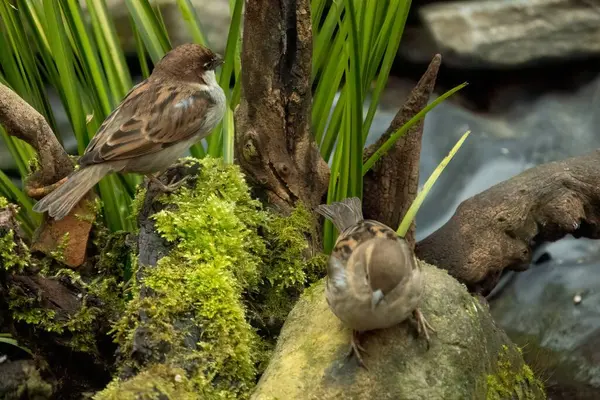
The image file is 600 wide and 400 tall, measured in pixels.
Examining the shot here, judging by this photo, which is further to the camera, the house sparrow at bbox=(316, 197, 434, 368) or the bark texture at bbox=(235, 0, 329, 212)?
the bark texture at bbox=(235, 0, 329, 212)

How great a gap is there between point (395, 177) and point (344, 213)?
79 cm

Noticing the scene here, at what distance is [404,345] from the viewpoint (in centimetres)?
221

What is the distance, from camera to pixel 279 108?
294cm

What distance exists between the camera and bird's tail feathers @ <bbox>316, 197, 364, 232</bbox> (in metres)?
2.68

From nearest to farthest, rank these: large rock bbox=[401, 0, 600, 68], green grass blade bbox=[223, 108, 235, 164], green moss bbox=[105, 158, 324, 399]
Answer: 1. green moss bbox=[105, 158, 324, 399]
2. green grass blade bbox=[223, 108, 235, 164]
3. large rock bbox=[401, 0, 600, 68]

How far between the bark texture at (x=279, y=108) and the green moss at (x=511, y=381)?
114 cm

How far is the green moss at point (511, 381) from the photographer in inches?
92.1

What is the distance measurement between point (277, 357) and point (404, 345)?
0.44 m

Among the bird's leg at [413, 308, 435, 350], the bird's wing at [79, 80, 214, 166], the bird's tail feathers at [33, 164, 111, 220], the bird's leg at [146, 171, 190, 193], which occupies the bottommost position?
the bird's leg at [413, 308, 435, 350]

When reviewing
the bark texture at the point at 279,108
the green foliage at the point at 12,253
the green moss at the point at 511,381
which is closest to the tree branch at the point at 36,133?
the green foliage at the point at 12,253

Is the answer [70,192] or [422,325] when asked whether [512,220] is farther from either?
[70,192]

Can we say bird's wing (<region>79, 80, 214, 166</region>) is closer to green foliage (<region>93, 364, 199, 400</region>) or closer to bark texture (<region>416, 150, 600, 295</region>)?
green foliage (<region>93, 364, 199, 400</region>)

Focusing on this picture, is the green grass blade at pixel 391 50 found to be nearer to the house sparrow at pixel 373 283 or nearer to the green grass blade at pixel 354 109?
the green grass blade at pixel 354 109

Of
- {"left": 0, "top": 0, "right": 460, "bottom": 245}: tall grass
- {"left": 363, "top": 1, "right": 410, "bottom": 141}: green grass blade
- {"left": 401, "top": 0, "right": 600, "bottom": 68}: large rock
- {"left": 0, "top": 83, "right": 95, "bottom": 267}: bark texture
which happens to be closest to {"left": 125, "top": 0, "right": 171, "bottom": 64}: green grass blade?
{"left": 0, "top": 0, "right": 460, "bottom": 245}: tall grass
